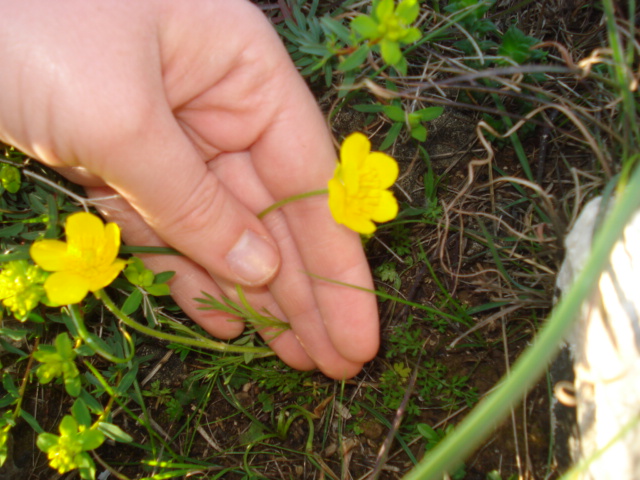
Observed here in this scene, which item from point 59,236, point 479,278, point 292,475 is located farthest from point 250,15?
point 292,475

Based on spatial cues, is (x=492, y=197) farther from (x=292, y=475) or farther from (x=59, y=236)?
(x=59, y=236)

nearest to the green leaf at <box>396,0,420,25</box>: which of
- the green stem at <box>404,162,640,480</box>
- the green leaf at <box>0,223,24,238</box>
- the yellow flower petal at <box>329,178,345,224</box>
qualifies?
the yellow flower petal at <box>329,178,345,224</box>

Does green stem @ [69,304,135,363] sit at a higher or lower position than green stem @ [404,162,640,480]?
lower

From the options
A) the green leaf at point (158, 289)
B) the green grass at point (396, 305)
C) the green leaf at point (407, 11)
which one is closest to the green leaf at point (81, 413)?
the green grass at point (396, 305)

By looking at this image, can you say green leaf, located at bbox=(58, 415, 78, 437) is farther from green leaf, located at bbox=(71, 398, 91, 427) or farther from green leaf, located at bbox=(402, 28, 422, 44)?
green leaf, located at bbox=(402, 28, 422, 44)

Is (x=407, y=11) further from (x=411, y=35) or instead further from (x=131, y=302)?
(x=131, y=302)

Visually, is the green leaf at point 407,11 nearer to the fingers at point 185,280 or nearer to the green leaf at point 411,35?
the green leaf at point 411,35

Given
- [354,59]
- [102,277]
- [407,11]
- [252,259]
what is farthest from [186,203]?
[407,11]
